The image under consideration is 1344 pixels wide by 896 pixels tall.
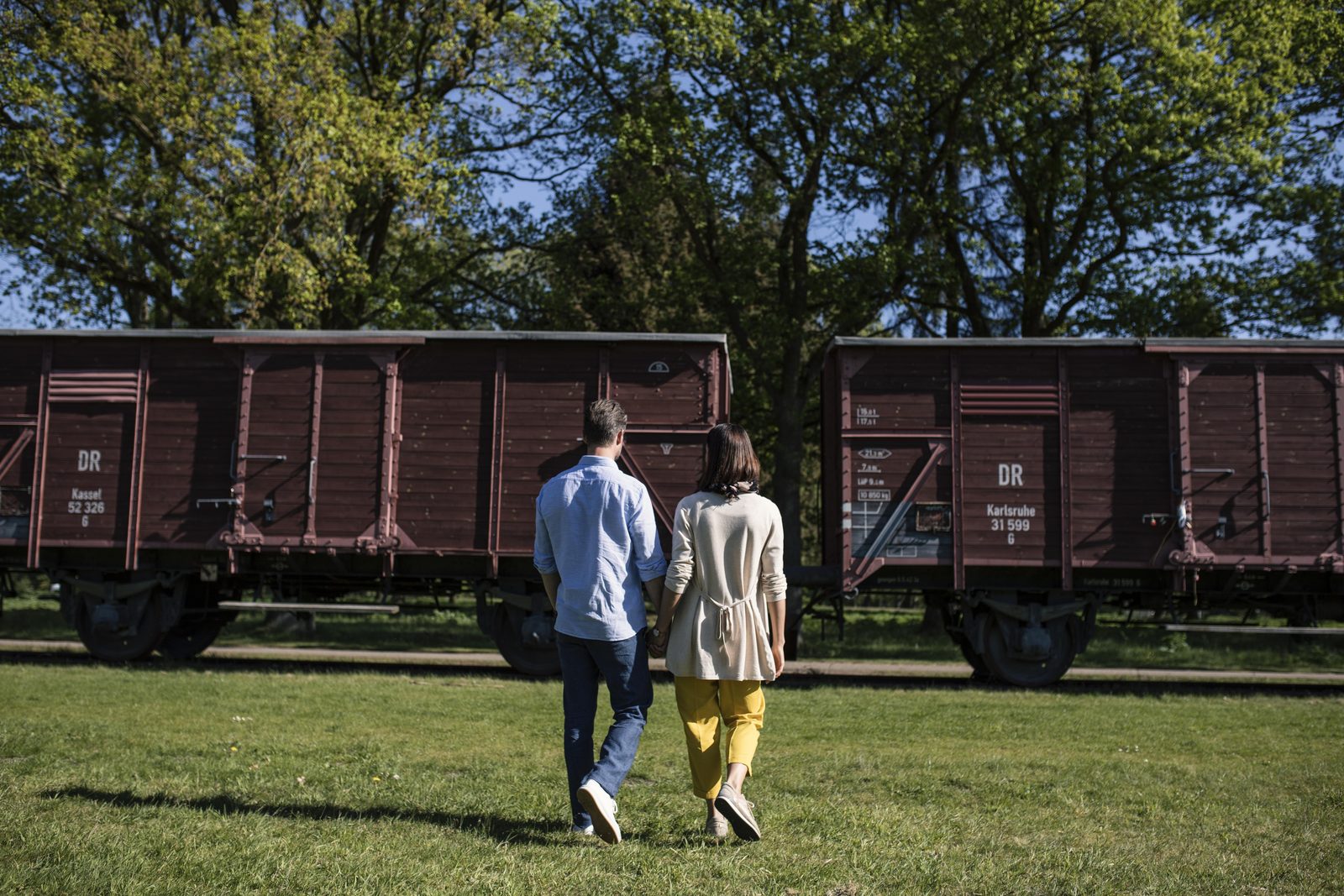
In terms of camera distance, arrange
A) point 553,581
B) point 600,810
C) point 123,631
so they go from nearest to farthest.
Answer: point 600,810 → point 553,581 → point 123,631

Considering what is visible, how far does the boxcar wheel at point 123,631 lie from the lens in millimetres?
12422

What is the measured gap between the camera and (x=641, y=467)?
12094mm

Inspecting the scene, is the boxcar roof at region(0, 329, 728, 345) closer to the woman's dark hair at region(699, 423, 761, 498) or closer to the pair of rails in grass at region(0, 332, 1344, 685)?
the pair of rails in grass at region(0, 332, 1344, 685)

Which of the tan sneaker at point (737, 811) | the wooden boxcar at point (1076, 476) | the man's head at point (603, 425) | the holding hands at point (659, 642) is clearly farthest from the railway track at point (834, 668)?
the man's head at point (603, 425)

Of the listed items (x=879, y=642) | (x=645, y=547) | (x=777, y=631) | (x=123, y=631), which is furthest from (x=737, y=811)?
(x=879, y=642)

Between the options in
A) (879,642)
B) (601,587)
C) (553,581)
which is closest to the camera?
(601,587)

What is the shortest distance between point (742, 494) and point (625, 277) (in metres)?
16.0

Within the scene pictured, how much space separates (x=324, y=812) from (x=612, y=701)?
1.38 m

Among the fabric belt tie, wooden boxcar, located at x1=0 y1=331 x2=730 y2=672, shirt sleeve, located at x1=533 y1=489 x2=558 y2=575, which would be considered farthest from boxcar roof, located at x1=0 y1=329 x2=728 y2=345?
the fabric belt tie

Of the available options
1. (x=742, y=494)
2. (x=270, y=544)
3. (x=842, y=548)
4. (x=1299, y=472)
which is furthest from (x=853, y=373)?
(x=742, y=494)

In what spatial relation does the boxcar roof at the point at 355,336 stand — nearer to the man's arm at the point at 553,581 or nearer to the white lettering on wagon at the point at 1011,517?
the white lettering on wagon at the point at 1011,517

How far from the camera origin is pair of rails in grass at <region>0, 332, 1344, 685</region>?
1191cm

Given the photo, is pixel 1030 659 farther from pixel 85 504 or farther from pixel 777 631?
pixel 85 504

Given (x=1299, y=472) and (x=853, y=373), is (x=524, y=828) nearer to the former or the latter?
(x=853, y=373)
